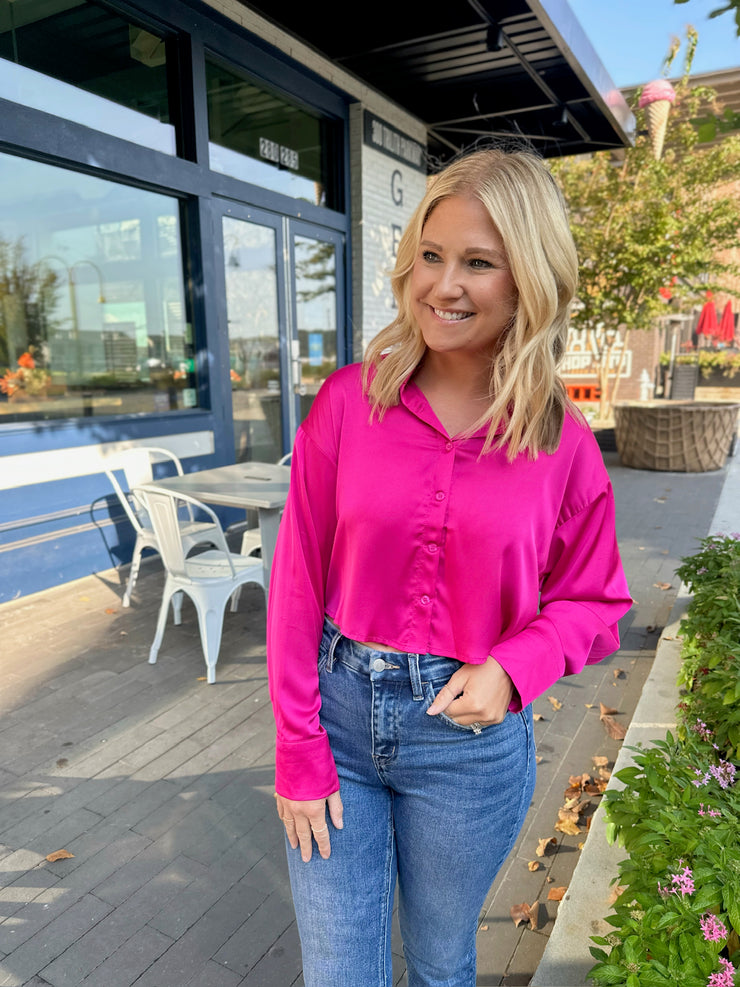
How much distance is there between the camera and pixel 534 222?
3.74 ft

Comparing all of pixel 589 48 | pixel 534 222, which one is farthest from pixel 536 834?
pixel 589 48

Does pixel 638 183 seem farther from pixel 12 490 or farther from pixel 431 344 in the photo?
pixel 431 344

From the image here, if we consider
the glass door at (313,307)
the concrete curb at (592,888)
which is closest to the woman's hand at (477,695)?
the concrete curb at (592,888)

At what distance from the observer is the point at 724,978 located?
1.23 m

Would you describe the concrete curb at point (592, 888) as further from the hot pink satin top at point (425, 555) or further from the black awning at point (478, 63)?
the black awning at point (478, 63)

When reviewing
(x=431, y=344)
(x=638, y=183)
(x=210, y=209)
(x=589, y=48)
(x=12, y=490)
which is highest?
(x=589, y=48)

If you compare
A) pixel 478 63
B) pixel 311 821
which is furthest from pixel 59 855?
pixel 478 63

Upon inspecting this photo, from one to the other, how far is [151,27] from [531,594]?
5956mm

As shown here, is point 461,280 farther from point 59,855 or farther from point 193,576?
point 193,576

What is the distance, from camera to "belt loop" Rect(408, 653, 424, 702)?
1.19 m

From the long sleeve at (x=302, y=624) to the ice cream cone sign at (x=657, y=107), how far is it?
10365 millimetres

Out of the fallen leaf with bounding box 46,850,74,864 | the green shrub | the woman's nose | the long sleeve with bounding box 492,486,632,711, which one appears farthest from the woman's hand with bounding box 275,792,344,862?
the fallen leaf with bounding box 46,850,74,864

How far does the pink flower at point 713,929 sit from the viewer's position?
130cm

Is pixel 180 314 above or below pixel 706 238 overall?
below
